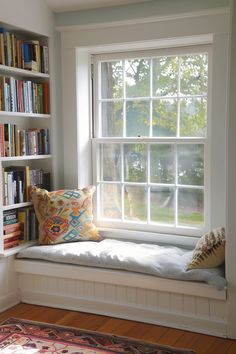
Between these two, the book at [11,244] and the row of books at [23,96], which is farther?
the book at [11,244]

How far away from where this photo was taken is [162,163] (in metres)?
3.84

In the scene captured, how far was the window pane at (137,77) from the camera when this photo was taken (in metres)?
3.85

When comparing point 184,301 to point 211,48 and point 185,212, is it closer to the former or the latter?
point 185,212

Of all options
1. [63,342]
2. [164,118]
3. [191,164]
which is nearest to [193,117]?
[164,118]

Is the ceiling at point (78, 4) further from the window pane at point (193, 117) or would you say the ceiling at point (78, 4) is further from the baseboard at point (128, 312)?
the baseboard at point (128, 312)

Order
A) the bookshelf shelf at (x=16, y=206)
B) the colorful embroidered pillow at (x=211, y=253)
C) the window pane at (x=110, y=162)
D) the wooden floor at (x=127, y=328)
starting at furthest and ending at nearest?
the window pane at (x=110, y=162), the bookshelf shelf at (x=16, y=206), the colorful embroidered pillow at (x=211, y=253), the wooden floor at (x=127, y=328)

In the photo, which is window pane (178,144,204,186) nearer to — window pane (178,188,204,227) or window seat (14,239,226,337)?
window pane (178,188,204,227)

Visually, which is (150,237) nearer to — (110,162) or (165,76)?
(110,162)

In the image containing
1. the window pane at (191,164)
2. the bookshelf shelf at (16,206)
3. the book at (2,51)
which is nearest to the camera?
the book at (2,51)

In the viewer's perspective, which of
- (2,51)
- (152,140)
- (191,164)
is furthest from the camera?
(152,140)

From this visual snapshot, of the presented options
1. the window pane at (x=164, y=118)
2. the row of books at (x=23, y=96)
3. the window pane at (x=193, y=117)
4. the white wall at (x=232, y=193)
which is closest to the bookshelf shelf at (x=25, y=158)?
the row of books at (x=23, y=96)

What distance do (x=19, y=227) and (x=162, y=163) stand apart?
50.4 inches

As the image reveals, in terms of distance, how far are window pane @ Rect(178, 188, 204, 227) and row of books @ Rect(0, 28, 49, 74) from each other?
5.07 feet

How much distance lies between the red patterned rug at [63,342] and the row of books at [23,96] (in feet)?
5.29
